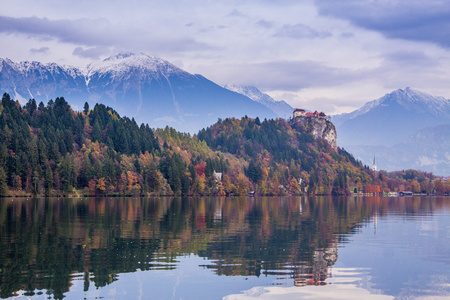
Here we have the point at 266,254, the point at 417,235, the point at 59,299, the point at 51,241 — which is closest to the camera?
the point at 59,299

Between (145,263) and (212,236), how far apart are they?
20799mm

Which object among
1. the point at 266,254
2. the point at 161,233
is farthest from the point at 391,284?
the point at 161,233

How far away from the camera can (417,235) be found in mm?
76250

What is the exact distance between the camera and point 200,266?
48.2m

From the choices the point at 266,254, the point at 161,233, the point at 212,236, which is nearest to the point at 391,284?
the point at 266,254

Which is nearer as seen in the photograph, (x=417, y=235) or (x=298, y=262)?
(x=298, y=262)

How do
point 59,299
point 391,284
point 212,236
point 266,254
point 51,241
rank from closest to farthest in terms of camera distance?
point 59,299, point 391,284, point 266,254, point 51,241, point 212,236

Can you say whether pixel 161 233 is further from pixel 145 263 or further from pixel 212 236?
pixel 145 263

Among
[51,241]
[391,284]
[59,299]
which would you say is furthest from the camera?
[51,241]

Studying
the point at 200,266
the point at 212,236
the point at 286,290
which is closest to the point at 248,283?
the point at 286,290

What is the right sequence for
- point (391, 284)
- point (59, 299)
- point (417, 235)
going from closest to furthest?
point (59, 299), point (391, 284), point (417, 235)

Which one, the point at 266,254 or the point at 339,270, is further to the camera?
the point at 266,254

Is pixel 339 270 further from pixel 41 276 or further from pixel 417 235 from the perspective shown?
pixel 417 235

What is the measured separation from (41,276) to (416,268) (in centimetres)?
3185
